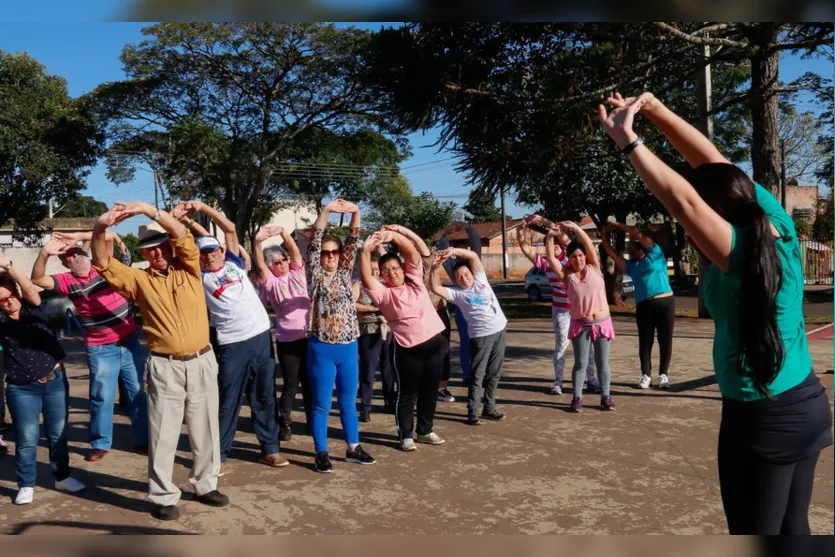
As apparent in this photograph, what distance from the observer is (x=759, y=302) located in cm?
220

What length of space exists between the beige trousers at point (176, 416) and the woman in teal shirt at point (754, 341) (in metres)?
3.22

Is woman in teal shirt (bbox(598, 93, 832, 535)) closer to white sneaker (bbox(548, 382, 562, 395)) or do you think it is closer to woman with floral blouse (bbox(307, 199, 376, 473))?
woman with floral blouse (bbox(307, 199, 376, 473))

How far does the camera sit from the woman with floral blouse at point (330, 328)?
5.32m

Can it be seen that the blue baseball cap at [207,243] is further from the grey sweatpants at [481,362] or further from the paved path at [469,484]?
the grey sweatpants at [481,362]

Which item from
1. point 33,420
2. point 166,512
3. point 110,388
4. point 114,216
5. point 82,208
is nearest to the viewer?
point 114,216

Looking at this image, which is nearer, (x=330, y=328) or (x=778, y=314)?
(x=778, y=314)

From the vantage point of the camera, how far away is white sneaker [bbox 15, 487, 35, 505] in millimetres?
4766

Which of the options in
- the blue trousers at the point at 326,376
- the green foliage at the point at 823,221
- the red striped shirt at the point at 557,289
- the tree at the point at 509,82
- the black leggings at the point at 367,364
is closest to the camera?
the blue trousers at the point at 326,376

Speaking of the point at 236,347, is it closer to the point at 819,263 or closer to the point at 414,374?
the point at 414,374

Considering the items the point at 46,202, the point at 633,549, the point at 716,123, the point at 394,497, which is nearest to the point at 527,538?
the point at 633,549

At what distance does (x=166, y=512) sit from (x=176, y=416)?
1.89 ft

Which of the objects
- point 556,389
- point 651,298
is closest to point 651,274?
point 651,298

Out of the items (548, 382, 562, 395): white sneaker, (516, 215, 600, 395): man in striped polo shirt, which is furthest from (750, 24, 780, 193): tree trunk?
(548, 382, 562, 395): white sneaker

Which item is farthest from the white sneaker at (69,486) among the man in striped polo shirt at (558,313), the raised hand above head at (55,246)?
the man in striped polo shirt at (558,313)
